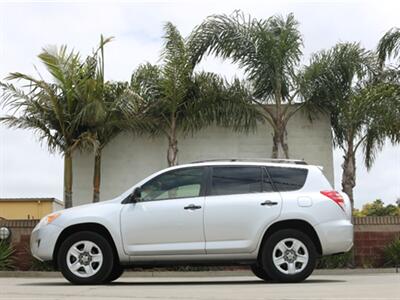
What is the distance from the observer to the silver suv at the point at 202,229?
30.6 feet

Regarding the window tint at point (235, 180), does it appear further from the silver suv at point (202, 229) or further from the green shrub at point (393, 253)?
the green shrub at point (393, 253)

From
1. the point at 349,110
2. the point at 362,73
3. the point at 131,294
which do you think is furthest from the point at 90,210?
the point at 362,73

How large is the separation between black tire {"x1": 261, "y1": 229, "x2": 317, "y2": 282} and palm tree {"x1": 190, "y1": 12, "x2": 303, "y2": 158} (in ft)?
28.7

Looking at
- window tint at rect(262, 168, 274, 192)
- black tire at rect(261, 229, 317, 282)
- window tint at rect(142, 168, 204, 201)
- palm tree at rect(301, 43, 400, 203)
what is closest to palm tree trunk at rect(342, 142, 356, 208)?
palm tree at rect(301, 43, 400, 203)

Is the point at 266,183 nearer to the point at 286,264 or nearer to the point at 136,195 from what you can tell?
the point at 286,264

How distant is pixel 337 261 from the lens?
624 inches

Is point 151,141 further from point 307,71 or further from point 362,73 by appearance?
point 362,73

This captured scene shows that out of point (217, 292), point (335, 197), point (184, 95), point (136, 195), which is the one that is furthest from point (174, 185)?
point (184, 95)

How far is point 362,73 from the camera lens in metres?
18.4

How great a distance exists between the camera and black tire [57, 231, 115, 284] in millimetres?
9359

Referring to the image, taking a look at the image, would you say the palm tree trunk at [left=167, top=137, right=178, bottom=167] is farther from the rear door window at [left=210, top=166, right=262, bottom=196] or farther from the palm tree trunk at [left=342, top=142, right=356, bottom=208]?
the rear door window at [left=210, top=166, right=262, bottom=196]

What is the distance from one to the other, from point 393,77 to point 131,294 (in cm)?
1278

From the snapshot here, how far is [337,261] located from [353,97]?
4.37 m

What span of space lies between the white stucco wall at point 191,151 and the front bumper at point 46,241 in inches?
379
